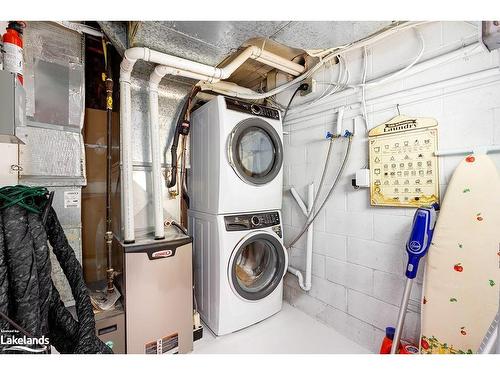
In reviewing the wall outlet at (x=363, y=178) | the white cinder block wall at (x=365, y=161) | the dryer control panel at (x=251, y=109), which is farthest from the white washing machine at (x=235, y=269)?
the dryer control panel at (x=251, y=109)

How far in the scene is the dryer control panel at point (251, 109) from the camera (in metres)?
1.83

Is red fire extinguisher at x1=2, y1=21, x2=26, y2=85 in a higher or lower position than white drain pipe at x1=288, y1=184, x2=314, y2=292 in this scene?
higher

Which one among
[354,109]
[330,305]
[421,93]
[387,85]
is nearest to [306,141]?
[354,109]

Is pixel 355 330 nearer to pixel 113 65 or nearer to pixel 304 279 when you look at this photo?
pixel 304 279

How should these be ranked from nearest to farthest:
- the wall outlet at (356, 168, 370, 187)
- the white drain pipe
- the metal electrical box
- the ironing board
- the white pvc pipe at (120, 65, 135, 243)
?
the metal electrical box → the ironing board → the white pvc pipe at (120, 65, 135, 243) → the wall outlet at (356, 168, 370, 187) → the white drain pipe

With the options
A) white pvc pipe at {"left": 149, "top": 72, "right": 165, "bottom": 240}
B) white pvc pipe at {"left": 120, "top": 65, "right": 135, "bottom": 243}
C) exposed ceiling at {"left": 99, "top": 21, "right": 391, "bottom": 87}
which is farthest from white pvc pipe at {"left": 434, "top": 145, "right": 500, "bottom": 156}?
white pvc pipe at {"left": 120, "top": 65, "right": 135, "bottom": 243}

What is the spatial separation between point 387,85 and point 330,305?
1738 millimetres

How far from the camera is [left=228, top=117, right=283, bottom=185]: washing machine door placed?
5.94ft

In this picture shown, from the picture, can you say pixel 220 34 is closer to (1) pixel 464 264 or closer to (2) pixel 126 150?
(2) pixel 126 150

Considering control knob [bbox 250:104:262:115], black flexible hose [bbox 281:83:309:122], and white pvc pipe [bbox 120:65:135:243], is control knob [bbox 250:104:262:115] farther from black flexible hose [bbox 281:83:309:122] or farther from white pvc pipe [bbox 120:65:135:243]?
white pvc pipe [bbox 120:65:135:243]

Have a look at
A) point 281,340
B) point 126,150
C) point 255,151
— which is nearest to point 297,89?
point 255,151

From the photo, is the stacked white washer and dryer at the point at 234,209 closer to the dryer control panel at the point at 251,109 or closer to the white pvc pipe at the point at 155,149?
the dryer control panel at the point at 251,109

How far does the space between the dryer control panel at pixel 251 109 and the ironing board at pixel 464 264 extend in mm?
1331

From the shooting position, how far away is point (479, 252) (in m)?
1.23
